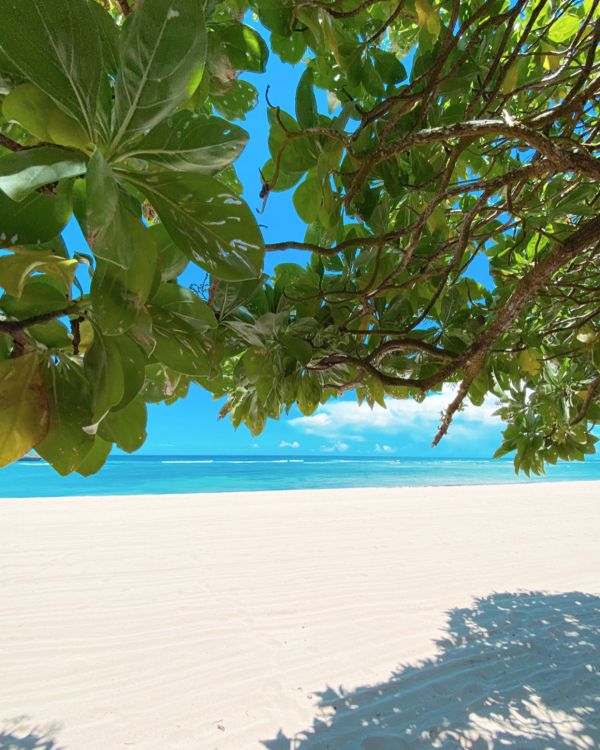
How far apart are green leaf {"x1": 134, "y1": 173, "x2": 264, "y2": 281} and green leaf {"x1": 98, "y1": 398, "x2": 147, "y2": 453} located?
20cm

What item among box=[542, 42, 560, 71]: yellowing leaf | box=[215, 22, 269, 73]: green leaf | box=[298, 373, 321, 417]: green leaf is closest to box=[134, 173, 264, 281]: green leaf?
box=[215, 22, 269, 73]: green leaf

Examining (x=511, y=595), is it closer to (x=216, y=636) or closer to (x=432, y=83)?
(x=216, y=636)

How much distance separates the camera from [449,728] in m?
3.01

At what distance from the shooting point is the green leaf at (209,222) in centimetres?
36

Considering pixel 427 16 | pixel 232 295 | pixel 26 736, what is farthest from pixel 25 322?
pixel 26 736

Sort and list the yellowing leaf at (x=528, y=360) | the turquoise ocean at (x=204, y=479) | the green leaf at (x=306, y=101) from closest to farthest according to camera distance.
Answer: the green leaf at (x=306, y=101), the yellowing leaf at (x=528, y=360), the turquoise ocean at (x=204, y=479)

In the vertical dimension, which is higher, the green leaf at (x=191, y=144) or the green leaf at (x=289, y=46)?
the green leaf at (x=289, y=46)

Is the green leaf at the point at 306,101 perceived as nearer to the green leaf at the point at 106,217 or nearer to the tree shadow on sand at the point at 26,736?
the green leaf at the point at 106,217

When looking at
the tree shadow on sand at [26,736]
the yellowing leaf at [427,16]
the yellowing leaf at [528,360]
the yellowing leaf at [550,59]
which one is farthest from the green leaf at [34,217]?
the tree shadow on sand at [26,736]

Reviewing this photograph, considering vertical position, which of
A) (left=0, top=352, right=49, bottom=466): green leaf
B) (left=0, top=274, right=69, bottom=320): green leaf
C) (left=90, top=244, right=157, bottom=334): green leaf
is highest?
(left=0, top=274, right=69, bottom=320): green leaf

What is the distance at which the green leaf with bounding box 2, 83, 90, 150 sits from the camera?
1.02ft

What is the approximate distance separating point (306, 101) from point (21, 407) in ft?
2.36

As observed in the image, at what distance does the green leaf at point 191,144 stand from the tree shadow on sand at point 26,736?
3.47 metres

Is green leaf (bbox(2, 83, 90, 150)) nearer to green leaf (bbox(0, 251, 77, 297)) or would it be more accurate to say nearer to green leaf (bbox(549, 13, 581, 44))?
green leaf (bbox(0, 251, 77, 297))
